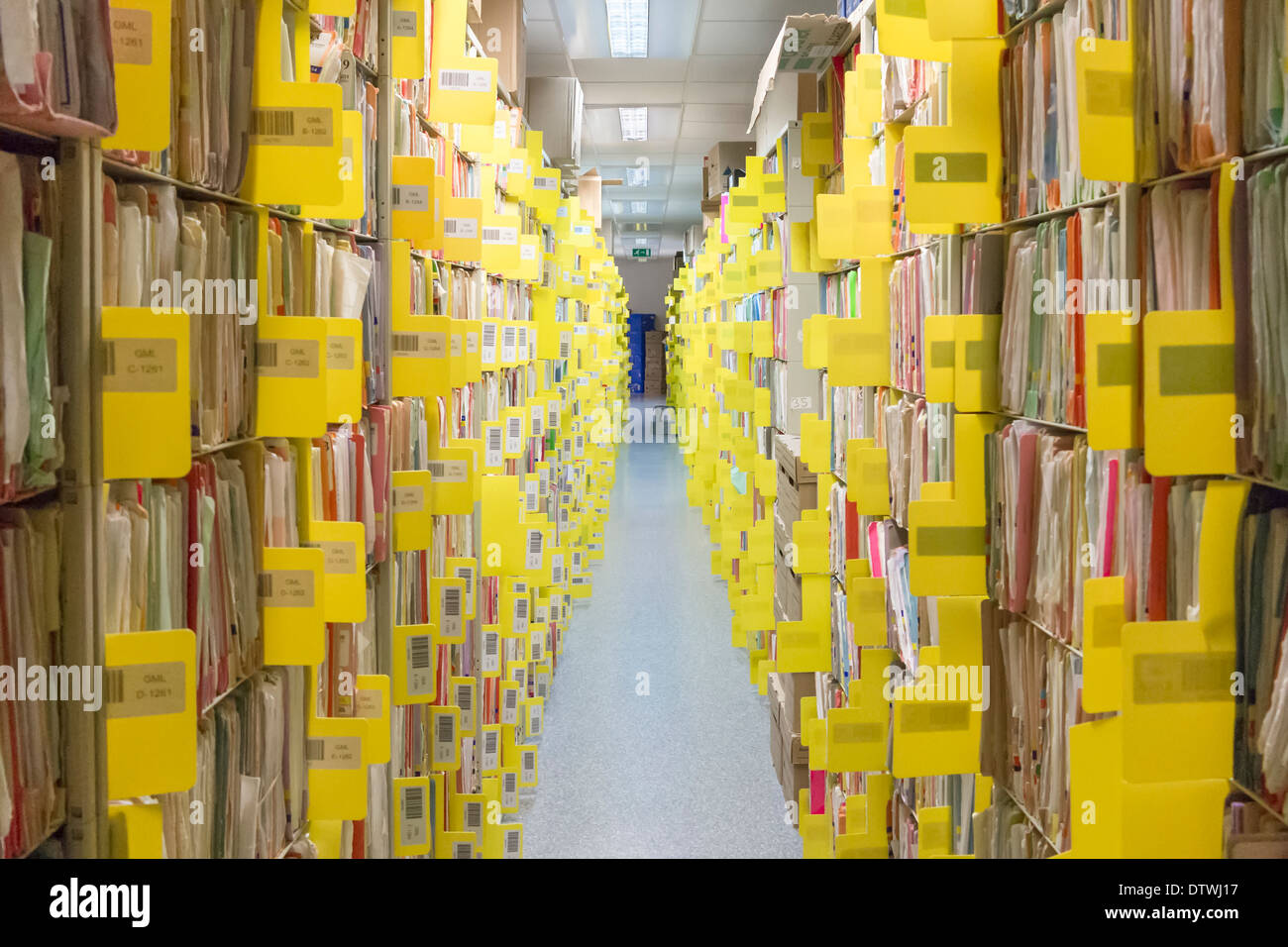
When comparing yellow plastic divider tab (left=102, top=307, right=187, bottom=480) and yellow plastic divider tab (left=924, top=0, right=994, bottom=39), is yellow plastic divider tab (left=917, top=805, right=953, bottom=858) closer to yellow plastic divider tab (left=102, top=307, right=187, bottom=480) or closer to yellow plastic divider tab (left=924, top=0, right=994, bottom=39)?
yellow plastic divider tab (left=924, top=0, right=994, bottom=39)

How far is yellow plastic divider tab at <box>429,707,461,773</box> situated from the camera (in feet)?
10.7

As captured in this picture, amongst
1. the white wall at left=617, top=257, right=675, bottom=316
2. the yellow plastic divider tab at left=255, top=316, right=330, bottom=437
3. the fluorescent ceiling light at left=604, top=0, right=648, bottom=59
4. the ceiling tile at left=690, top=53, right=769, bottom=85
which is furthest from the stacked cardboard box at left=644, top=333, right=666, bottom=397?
the yellow plastic divider tab at left=255, top=316, right=330, bottom=437

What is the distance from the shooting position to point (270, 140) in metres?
1.87

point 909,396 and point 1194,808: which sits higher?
point 909,396

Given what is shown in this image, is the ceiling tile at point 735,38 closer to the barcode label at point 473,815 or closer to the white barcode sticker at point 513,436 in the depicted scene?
the white barcode sticker at point 513,436

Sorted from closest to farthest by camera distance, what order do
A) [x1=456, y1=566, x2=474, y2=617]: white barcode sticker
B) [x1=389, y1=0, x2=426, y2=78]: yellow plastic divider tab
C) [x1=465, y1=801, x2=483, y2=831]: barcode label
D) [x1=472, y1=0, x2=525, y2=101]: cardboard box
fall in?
1. [x1=389, y1=0, x2=426, y2=78]: yellow plastic divider tab
2. [x1=456, y1=566, x2=474, y2=617]: white barcode sticker
3. [x1=465, y1=801, x2=483, y2=831]: barcode label
4. [x1=472, y1=0, x2=525, y2=101]: cardboard box

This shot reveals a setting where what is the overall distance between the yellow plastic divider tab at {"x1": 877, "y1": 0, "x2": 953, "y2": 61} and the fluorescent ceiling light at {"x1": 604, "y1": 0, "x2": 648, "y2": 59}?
3.95 metres

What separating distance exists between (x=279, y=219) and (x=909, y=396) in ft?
5.12

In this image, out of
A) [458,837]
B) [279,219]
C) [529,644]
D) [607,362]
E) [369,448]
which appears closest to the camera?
[279,219]

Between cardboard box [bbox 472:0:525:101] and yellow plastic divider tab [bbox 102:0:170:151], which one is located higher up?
cardboard box [bbox 472:0:525:101]

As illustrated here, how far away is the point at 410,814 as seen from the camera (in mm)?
2779

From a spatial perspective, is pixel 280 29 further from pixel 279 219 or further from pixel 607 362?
pixel 607 362

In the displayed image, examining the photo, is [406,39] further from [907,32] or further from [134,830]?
[134,830]

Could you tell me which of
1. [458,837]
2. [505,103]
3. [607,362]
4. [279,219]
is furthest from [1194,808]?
[607,362]
